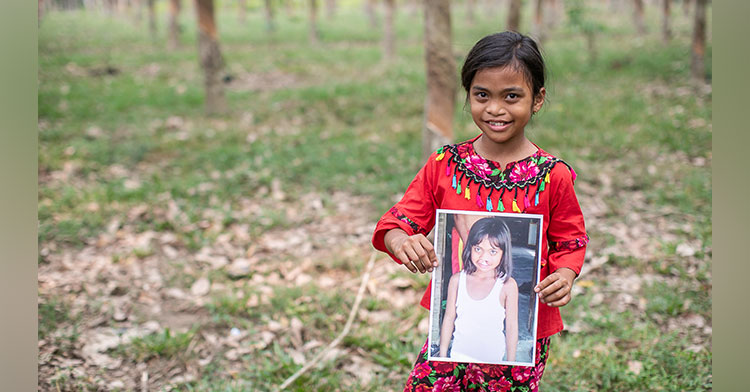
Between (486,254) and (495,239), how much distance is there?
0.16 ft

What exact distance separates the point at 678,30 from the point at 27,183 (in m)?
18.0

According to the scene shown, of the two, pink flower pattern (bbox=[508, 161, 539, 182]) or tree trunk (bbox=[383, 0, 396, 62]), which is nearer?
pink flower pattern (bbox=[508, 161, 539, 182])

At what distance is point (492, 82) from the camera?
1720 millimetres

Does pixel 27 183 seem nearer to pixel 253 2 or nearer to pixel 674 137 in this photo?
pixel 674 137

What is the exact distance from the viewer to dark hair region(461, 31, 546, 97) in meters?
1.71

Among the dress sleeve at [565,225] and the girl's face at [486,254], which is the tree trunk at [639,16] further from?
the girl's face at [486,254]

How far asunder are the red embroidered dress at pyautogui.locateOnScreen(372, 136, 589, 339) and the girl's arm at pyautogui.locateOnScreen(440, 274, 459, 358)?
0.67ft

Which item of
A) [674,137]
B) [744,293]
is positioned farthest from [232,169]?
[744,293]

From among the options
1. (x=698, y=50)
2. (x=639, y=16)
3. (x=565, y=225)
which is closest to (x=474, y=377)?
(x=565, y=225)

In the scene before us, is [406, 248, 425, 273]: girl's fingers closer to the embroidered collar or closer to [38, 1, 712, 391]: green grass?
the embroidered collar

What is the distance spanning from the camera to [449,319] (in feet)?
5.62

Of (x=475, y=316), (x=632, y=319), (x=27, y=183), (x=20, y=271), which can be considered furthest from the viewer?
(x=632, y=319)

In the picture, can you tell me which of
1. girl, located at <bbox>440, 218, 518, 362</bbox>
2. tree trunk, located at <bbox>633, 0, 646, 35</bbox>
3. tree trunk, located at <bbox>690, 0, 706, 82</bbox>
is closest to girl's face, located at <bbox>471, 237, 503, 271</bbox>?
girl, located at <bbox>440, 218, 518, 362</bbox>

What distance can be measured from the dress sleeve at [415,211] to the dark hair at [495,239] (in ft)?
0.76
